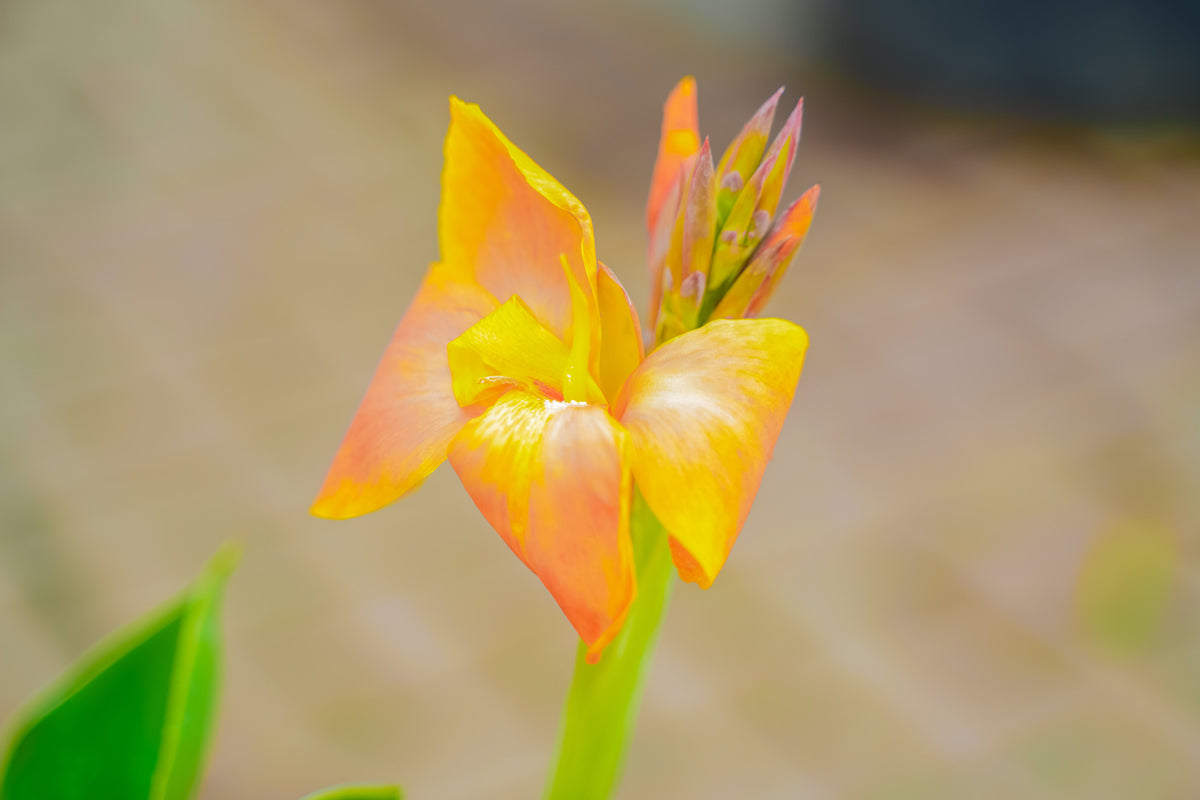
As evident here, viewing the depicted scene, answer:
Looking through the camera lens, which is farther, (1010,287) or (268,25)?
(268,25)

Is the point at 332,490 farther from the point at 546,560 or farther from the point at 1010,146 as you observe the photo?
the point at 1010,146

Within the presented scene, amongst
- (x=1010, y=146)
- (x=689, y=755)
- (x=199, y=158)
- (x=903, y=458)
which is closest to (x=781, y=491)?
(x=903, y=458)

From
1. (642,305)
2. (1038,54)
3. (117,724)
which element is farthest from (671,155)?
(1038,54)

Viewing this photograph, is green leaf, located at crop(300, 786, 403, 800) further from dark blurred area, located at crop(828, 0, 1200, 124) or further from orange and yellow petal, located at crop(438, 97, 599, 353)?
dark blurred area, located at crop(828, 0, 1200, 124)

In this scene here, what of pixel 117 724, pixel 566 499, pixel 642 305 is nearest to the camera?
pixel 566 499

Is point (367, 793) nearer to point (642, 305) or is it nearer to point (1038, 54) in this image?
point (642, 305)
